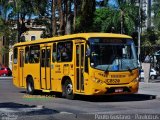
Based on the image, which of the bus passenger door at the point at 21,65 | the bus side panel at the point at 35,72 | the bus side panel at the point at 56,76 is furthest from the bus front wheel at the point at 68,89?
the bus passenger door at the point at 21,65

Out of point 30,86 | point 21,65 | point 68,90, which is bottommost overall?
point 30,86

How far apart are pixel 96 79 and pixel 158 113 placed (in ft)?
16.1

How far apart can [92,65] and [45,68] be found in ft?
14.7

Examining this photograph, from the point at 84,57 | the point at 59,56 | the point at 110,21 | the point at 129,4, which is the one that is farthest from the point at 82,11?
the point at 110,21

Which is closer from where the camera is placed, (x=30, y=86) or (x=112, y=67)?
(x=112, y=67)

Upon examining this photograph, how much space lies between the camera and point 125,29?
2606 inches

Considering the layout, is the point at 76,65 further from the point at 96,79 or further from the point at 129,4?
the point at 129,4

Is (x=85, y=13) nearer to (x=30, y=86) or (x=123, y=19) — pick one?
(x=30, y=86)

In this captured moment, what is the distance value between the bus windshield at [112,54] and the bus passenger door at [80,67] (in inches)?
25.9

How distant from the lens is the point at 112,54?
20.2 meters

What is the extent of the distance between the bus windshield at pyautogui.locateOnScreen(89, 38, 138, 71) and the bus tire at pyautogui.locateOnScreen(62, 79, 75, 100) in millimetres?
2141

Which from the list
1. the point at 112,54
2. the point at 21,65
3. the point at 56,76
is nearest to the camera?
the point at 112,54

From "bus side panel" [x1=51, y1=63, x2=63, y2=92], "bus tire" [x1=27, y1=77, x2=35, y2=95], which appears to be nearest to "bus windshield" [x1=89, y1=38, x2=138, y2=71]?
"bus side panel" [x1=51, y1=63, x2=63, y2=92]

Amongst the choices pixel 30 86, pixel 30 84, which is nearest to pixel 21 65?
pixel 30 84
